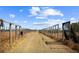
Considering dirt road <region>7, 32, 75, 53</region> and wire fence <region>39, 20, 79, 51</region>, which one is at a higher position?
wire fence <region>39, 20, 79, 51</region>

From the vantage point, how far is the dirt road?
3.48 meters

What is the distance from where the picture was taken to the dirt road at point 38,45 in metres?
3.48

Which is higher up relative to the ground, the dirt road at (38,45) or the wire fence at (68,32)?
the wire fence at (68,32)

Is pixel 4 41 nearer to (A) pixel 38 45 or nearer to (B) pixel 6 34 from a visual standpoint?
(B) pixel 6 34

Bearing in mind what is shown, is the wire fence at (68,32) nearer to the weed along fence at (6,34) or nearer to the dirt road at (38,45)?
the dirt road at (38,45)

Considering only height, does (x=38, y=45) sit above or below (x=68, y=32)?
below

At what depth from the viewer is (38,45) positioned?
3.54m

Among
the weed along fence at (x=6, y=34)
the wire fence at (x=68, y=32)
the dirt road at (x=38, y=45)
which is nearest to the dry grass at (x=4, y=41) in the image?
the weed along fence at (x=6, y=34)

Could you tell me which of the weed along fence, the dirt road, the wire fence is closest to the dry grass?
the weed along fence

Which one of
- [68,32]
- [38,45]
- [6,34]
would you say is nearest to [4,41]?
[6,34]

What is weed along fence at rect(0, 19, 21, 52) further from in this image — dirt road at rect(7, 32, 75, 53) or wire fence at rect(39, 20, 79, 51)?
wire fence at rect(39, 20, 79, 51)
